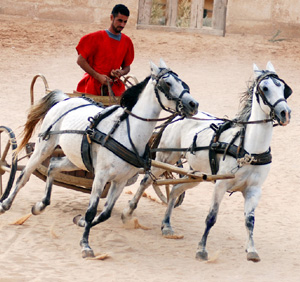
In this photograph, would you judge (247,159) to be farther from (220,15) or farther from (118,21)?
(220,15)

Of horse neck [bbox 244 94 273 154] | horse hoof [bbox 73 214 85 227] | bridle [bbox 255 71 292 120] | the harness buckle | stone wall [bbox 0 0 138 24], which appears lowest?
horse hoof [bbox 73 214 85 227]

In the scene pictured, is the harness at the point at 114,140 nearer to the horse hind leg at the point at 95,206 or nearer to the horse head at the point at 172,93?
the horse head at the point at 172,93

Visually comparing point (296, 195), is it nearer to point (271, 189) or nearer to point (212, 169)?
point (271, 189)

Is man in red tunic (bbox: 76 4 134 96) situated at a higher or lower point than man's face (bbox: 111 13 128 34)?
lower

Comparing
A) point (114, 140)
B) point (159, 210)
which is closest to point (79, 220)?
point (114, 140)

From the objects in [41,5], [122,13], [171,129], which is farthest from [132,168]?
[41,5]

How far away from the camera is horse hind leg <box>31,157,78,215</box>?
23.2 ft

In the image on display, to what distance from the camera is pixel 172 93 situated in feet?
Answer: 19.2

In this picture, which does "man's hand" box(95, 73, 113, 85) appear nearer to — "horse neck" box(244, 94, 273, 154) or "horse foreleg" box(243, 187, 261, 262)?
"horse neck" box(244, 94, 273, 154)

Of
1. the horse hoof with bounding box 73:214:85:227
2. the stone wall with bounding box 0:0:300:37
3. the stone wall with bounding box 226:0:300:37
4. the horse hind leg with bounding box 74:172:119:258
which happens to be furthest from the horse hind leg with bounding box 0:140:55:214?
the stone wall with bounding box 226:0:300:37

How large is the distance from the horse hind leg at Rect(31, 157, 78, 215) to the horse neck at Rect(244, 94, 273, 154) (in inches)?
72.0

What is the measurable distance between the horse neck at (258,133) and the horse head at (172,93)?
72 centimetres

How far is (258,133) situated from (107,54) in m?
2.08

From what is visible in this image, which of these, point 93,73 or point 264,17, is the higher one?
point 264,17
